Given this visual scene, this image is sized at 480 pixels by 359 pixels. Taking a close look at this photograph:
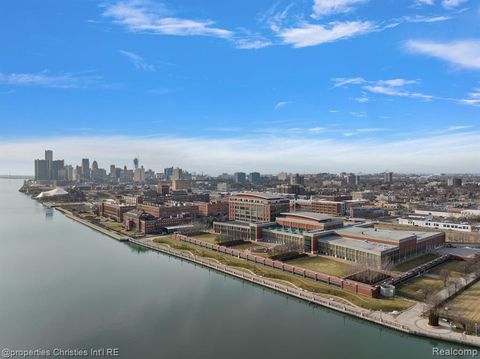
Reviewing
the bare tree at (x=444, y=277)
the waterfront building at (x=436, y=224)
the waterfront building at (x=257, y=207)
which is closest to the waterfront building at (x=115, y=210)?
the waterfront building at (x=257, y=207)

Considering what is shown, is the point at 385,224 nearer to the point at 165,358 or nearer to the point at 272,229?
the point at 272,229

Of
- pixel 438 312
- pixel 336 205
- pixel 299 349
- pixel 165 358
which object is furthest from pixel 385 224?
pixel 165 358

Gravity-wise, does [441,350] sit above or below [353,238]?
below

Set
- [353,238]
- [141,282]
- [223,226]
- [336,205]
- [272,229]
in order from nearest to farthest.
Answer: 1. [141,282]
2. [353,238]
3. [272,229]
4. [223,226]
5. [336,205]

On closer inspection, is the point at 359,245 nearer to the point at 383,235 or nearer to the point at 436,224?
the point at 383,235

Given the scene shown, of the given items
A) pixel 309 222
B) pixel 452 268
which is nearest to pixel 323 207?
pixel 309 222

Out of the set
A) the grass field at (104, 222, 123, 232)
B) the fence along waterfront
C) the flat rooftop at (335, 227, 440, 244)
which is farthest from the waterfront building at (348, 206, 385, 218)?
the grass field at (104, 222, 123, 232)
